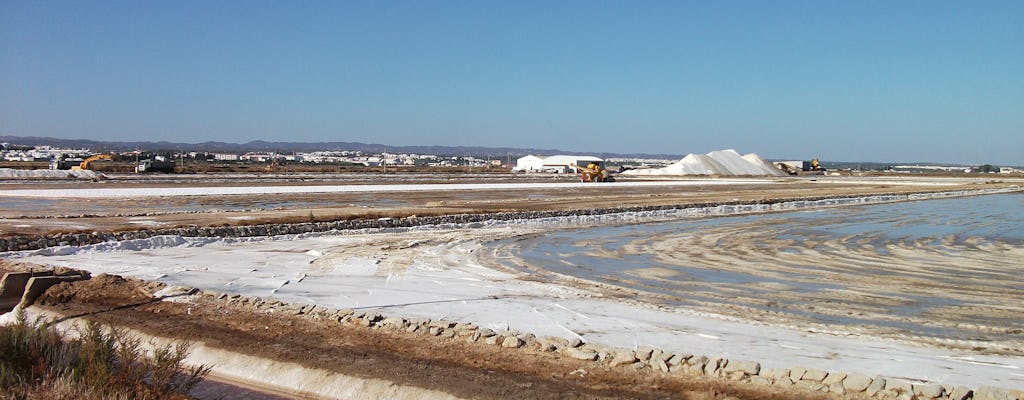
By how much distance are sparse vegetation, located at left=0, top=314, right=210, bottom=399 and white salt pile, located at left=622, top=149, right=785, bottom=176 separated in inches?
3219

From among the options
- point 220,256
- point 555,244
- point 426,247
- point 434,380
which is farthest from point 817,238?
point 434,380

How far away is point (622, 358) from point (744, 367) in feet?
3.37

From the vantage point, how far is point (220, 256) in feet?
49.2

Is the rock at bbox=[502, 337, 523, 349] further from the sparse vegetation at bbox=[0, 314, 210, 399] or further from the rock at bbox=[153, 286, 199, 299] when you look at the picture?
the rock at bbox=[153, 286, 199, 299]

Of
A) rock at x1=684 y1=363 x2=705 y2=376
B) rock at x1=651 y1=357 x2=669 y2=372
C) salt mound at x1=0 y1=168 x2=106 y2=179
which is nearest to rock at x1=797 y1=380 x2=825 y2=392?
rock at x1=684 y1=363 x2=705 y2=376

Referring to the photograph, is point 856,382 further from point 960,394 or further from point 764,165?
point 764,165

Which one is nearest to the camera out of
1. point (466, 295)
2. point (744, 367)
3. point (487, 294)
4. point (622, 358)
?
point (744, 367)

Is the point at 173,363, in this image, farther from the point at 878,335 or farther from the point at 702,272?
the point at 702,272

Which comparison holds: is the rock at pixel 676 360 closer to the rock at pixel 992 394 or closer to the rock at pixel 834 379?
the rock at pixel 834 379

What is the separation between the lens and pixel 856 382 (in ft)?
21.7

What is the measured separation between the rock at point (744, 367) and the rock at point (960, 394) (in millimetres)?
1413

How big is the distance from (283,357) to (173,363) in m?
1.56

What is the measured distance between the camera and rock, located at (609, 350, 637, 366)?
7.34 meters

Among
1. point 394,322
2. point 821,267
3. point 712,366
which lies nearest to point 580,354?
point 712,366
